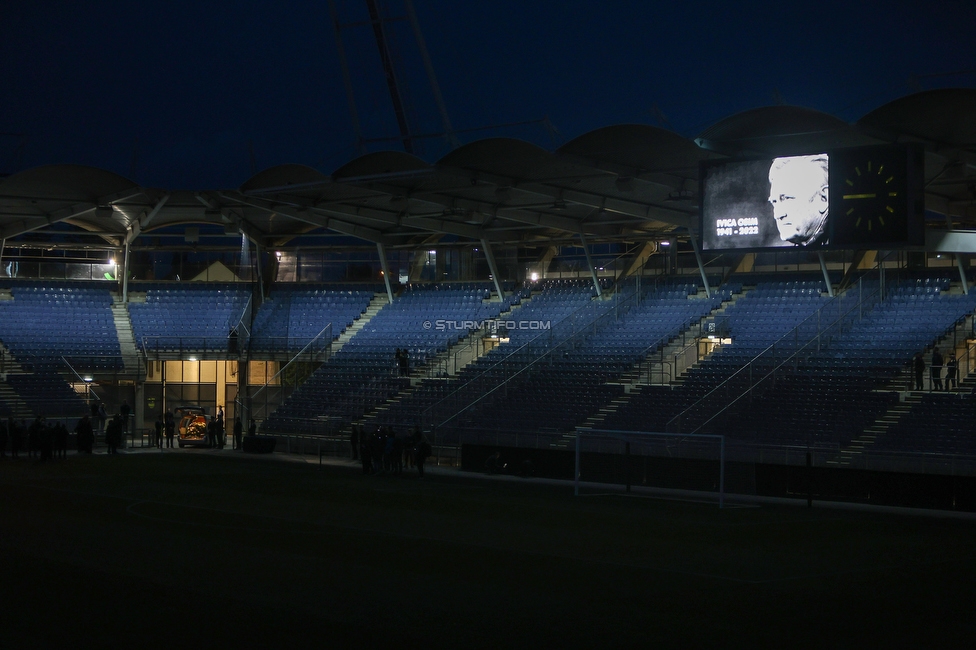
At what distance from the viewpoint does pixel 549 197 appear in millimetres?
37062

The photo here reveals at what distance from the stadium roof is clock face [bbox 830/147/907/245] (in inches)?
78.3

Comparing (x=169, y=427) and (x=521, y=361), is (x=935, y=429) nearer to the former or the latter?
(x=521, y=361)

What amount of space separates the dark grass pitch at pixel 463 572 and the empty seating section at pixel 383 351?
15.3 meters

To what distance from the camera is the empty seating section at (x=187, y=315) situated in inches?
1876

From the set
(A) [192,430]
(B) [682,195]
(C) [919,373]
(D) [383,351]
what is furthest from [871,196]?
(A) [192,430]

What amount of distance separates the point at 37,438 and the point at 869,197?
26.5 meters

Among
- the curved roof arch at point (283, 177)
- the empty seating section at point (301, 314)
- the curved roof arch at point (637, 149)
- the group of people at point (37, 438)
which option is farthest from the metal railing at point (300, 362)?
the curved roof arch at point (637, 149)

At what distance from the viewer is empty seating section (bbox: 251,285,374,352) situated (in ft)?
159

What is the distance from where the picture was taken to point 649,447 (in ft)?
93.4

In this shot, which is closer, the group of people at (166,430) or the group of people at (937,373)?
the group of people at (937,373)

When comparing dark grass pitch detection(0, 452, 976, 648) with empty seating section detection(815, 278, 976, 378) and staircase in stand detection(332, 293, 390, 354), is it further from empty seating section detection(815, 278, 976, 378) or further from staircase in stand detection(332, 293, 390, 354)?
staircase in stand detection(332, 293, 390, 354)

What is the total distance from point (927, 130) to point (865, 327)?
12741 mm

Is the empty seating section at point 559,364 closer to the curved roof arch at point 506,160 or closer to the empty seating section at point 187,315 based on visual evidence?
the curved roof arch at point 506,160

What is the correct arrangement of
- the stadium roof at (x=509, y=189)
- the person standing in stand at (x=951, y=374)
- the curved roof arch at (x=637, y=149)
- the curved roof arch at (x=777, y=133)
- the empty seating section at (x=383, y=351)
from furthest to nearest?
the empty seating section at (x=383, y=351) < the person standing in stand at (x=951, y=374) < the curved roof arch at (x=637, y=149) < the stadium roof at (x=509, y=189) < the curved roof arch at (x=777, y=133)
